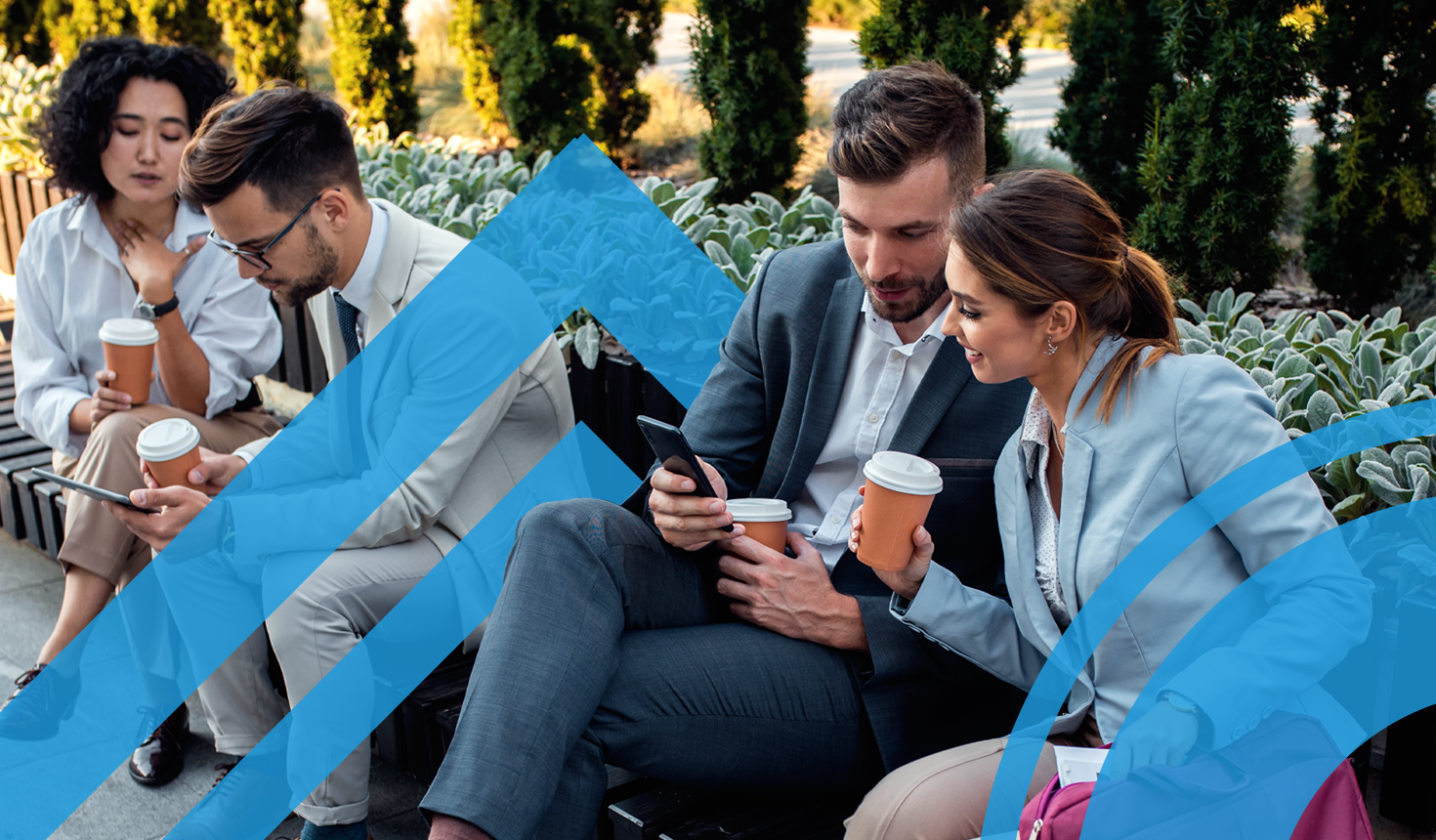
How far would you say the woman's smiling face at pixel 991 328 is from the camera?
198 cm

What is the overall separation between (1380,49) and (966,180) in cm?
210

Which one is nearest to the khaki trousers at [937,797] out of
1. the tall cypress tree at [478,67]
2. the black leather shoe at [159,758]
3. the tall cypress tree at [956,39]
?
the black leather shoe at [159,758]

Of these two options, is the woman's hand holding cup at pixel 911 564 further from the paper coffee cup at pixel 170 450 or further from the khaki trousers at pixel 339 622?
the paper coffee cup at pixel 170 450

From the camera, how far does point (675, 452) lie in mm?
A: 2268

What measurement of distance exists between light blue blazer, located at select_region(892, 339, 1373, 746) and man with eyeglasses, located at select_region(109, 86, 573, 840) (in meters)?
1.24

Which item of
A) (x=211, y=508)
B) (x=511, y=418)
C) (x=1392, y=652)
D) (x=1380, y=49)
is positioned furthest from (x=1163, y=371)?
(x=1380, y=49)

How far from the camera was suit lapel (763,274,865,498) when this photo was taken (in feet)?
8.55

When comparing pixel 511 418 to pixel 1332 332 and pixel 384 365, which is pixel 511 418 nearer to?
pixel 384 365

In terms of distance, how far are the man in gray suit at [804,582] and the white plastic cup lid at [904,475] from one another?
15.6 inches

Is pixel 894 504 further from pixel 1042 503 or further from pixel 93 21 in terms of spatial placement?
pixel 93 21

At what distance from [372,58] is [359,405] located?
19.5 ft

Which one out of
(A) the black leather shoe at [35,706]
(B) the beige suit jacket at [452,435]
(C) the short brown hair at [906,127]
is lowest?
(A) the black leather shoe at [35,706]

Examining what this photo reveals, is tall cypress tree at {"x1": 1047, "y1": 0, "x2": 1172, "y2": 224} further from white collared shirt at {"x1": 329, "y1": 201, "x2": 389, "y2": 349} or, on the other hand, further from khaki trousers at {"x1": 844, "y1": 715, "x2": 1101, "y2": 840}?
khaki trousers at {"x1": 844, "y1": 715, "x2": 1101, "y2": 840}

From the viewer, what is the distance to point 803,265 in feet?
8.86
